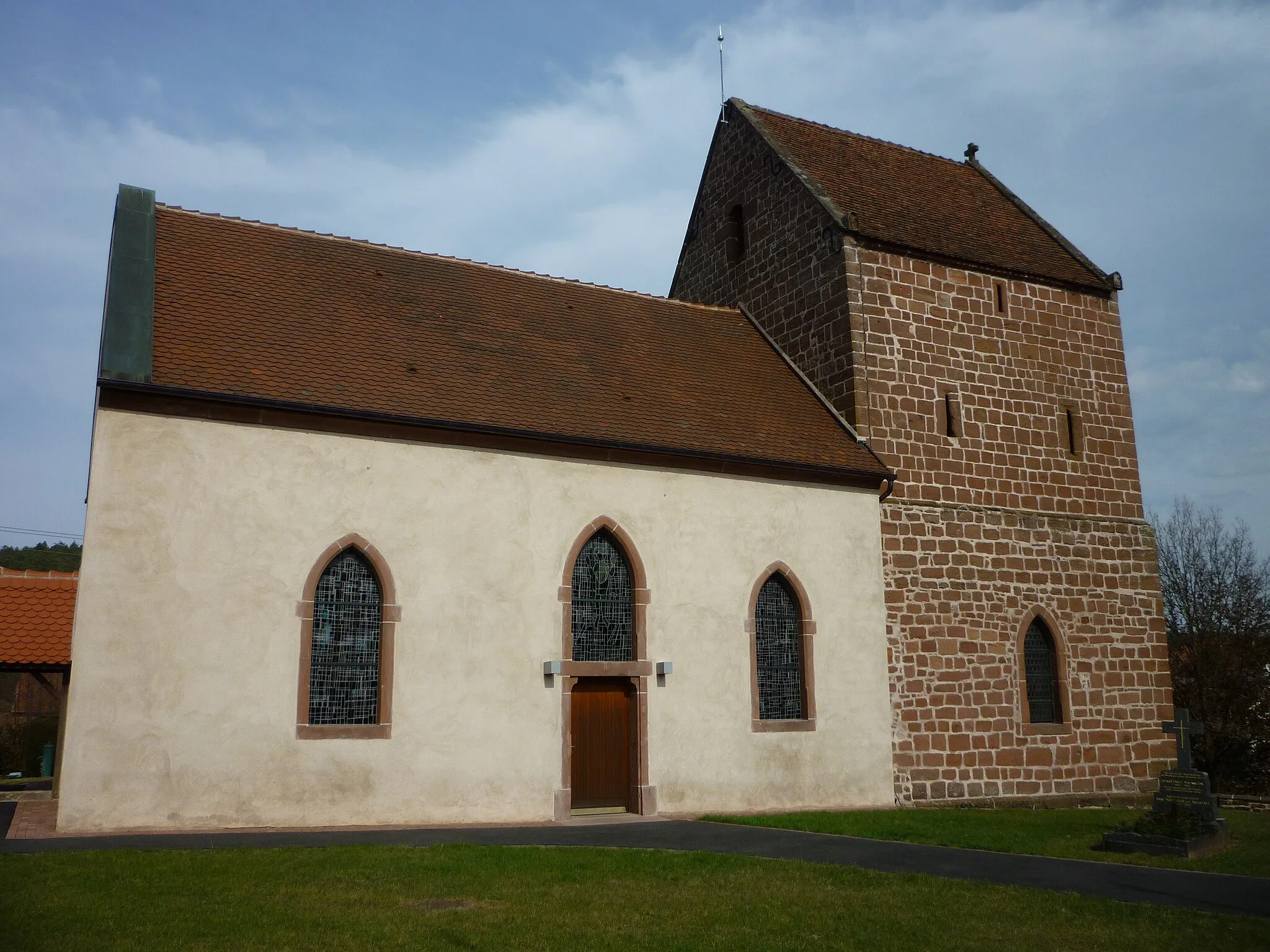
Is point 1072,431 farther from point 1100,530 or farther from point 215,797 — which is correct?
point 215,797

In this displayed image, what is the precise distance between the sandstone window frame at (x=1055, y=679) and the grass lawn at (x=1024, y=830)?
1.58 m

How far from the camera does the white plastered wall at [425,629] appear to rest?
12477 millimetres

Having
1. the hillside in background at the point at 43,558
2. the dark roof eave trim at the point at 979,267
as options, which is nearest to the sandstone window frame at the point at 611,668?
the dark roof eave trim at the point at 979,267

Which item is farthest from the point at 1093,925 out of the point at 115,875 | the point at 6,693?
the point at 6,693

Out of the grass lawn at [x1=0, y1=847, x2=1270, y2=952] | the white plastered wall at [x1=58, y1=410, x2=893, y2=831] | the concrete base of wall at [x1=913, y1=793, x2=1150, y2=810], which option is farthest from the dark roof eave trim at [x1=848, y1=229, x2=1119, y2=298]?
the grass lawn at [x1=0, y1=847, x2=1270, y2=952]

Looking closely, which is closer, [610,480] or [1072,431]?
[610,480]

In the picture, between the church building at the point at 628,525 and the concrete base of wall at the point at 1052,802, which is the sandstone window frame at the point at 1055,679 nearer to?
the church building at the point at 628,525

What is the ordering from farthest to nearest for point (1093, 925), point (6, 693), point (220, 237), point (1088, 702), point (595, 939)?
point (6, 693)
point (1088, 702)
point (220, 237)
point (1093, 925)
point (595, 939)

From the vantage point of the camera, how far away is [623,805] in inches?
606

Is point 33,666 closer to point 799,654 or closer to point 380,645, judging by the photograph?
point 380,645

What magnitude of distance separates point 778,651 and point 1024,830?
4.30 meters

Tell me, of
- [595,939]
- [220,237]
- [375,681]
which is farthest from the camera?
[220,237]

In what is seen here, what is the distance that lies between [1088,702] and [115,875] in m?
16.0

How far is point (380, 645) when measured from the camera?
13867 millimetres
